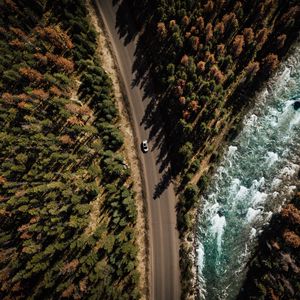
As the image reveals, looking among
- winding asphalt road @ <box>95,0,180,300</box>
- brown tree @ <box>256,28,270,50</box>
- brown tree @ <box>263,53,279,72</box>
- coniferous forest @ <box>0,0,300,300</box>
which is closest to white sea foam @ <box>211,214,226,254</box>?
coniferous forest @ <box>0,0,300,300</box>

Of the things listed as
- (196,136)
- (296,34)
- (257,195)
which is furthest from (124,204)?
(296,34)

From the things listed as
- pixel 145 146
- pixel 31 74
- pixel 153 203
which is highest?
pixel 31 74

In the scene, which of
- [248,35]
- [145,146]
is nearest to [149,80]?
[145,146]

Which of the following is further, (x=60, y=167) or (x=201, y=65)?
(x=60, y=167)

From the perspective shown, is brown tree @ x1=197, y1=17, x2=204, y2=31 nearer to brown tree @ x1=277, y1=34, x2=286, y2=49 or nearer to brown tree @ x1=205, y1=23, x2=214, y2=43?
brown tree @ x1=205, y1=23, x2=214, y2=43

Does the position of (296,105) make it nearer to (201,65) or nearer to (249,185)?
(249,185)

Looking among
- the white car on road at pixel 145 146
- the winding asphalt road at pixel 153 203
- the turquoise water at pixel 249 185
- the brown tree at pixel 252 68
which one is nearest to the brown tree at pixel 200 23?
the brown tree at pixel 252 68

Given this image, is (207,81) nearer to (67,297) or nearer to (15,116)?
(15,116)
